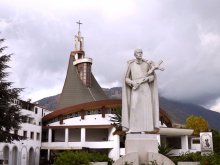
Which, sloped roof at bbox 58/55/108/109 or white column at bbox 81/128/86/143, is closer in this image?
white column at bbox 81/128/86/143

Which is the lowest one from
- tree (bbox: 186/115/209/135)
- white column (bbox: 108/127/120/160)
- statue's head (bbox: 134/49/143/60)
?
white column (bbox: 108/127/120/160)

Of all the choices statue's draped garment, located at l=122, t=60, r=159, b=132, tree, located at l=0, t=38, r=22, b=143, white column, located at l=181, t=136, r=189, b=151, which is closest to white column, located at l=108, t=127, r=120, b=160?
white column, located at l=181, t=136, r=189, b=151

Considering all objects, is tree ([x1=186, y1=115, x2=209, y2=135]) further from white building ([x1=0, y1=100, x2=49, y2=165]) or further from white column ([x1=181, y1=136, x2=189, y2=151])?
white building ([x1=0, y1=100, x2=49, y2=165])

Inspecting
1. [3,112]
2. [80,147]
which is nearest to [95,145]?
[80,147]

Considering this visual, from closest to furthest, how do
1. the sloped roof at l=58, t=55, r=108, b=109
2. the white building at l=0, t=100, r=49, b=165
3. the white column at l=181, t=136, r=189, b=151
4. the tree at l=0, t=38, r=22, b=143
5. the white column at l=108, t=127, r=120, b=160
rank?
the tree at l=0, t=38, r=22, b=143, the white building at l=0, t=100, r=49, b=165, the white column at l=108, t=127, r=120, b=160, the white column at l=181, t=136, r=189, b=151, the sloped roof at l=58, t=55, r=108, b=109

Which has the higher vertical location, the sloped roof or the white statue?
the sloped roof

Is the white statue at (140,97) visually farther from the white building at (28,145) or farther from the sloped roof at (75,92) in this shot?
the sloped roof at (75,92)

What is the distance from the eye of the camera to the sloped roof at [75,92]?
214 feet

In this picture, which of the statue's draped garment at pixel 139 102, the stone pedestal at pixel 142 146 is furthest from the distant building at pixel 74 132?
the stone pedestal at pixel 142 146

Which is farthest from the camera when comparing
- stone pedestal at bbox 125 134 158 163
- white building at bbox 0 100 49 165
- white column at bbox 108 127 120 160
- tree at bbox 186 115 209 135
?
tree at bbox 186 115 209 135

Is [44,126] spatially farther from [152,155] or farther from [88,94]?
[152,155]

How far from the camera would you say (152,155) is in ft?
28.1

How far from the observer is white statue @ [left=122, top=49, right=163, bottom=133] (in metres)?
9.13

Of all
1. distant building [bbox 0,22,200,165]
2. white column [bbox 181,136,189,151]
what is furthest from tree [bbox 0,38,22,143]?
white column [bbox 181,136,189,151]
